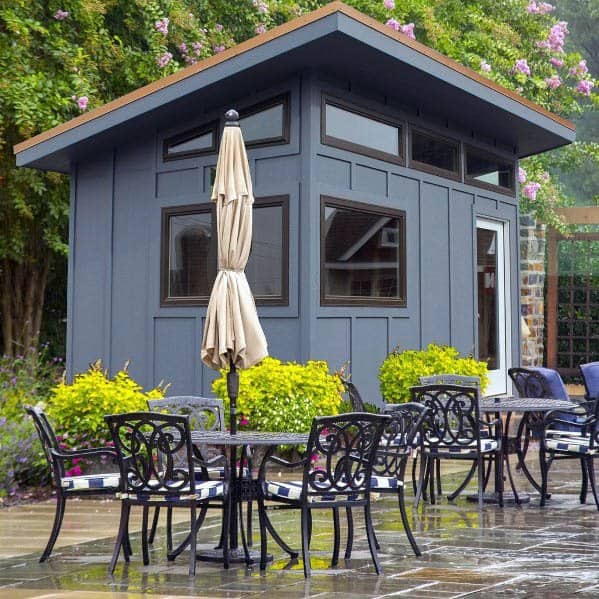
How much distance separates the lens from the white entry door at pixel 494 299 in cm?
1361

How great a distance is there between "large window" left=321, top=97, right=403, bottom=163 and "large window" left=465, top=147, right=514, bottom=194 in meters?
1.91

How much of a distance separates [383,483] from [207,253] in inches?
205

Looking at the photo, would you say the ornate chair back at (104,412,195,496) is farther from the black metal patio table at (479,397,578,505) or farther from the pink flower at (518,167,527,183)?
the pink flower at (518,167,527,183)

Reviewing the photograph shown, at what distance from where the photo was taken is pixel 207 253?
10945 millimetres

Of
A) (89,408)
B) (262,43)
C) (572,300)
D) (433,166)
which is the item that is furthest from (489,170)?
(89,408)

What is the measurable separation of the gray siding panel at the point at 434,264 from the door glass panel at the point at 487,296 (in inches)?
46.0

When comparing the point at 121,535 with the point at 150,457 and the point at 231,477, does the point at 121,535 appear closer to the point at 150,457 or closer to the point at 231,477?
the point at 150,457

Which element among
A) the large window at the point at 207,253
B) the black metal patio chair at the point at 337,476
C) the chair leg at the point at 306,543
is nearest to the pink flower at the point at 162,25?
the large window at the point at 207,253

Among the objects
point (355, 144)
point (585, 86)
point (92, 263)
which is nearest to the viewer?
point (355, 144)

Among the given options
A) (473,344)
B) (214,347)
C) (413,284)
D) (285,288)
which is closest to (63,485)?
(214,347)

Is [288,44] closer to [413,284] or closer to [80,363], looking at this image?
[413,284]

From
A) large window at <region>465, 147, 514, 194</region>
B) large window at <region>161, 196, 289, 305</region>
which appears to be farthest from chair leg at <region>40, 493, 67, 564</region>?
large window at <region>465, 147, 514, 194</region>

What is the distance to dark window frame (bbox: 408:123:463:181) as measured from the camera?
1183 cm

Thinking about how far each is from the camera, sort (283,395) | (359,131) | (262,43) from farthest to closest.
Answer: (359,131) < (262,43) < (283,395)
